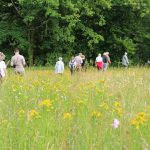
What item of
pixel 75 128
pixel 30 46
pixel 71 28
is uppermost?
pixel 71 28

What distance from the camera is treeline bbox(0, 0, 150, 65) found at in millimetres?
38000

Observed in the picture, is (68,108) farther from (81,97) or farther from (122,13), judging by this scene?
(122,13)

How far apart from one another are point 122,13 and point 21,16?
9.35m

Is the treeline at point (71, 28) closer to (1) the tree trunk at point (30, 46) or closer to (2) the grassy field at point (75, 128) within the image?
(1) the tree trunk at point (30, 46)

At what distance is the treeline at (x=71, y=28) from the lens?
125ft

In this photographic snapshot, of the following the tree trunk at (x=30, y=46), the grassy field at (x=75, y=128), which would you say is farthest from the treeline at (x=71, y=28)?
the grassy field at (x=75, y=128)

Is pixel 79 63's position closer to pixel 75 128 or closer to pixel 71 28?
pixel 71 28

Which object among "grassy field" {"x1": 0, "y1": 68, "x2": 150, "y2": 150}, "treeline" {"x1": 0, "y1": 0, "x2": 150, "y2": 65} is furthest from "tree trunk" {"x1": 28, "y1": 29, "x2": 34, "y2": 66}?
"grassy field" {"x1": 0, "y1": 68, "x2": 150, "y2": 150}

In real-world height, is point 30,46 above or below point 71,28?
below

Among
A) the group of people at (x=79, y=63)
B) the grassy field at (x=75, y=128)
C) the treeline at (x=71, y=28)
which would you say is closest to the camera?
the grassy field at (x=75, y=128)

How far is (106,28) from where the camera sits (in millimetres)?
44188

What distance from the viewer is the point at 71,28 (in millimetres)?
39062

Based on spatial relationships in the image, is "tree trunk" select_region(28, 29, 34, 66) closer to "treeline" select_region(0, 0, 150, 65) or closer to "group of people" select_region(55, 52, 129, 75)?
"treeline" select_region(0, 0, 150, 65)

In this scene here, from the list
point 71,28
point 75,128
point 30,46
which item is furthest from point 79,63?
point 75,128
